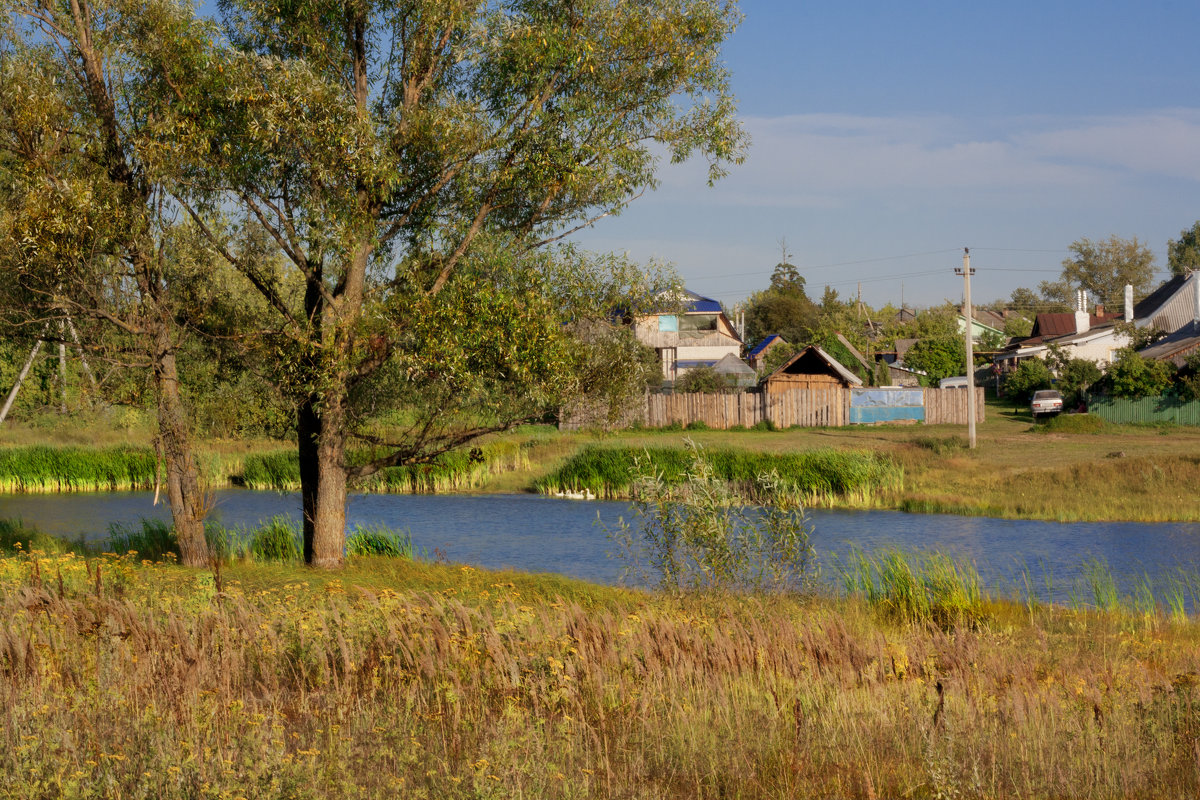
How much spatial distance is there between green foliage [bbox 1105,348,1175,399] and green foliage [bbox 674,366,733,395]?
19318 millimetres

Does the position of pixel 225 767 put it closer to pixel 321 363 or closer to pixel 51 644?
pixel 51 644

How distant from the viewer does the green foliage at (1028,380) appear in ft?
201

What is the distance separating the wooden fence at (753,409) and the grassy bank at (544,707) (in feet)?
138

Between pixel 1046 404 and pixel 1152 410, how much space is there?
4.77 metres

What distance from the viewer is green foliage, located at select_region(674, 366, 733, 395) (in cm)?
5812

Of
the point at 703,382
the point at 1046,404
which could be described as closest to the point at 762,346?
the point at 703,382

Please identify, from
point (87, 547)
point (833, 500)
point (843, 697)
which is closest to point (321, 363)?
point (87, 547)

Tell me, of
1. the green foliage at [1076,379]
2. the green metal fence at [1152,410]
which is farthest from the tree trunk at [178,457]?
the green foliage at [1076,379]

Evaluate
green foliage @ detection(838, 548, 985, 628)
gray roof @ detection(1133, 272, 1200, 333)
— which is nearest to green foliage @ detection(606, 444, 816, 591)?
green foliage @ detection(838, 548, 985, 628)

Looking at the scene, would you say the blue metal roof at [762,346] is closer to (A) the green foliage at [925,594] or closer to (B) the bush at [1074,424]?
(B) the bush at [1074,424]

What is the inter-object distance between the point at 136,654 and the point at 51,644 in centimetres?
74

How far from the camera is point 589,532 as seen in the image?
26.4 metres

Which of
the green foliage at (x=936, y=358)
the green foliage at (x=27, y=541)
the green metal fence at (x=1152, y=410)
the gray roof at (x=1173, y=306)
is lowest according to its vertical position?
the green foliage at (x=27, y=541)

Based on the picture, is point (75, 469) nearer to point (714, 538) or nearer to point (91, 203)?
point (91, 203)
